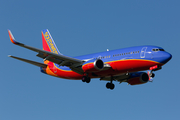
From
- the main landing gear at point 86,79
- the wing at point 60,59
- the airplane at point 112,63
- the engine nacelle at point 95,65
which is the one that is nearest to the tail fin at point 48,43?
the airplane at point 112,63

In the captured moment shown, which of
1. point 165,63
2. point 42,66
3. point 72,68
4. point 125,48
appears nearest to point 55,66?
point 42,66

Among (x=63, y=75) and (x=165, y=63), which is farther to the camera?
(x=63, y=75)

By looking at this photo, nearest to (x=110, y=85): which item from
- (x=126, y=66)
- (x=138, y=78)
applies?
(x=138, y=78)

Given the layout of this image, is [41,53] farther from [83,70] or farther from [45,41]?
[45,41]

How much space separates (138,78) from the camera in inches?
1764

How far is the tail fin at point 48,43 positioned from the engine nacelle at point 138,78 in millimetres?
13153

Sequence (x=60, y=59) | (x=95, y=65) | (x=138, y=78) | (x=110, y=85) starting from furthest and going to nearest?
(x=110, y=85)
(x=138, y=78)
(x=60, y=59)
(x=95, y=65)

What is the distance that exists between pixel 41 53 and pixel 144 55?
1260cm

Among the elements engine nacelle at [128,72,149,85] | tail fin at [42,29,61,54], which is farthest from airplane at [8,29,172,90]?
tail fin at [42,29,61,54]

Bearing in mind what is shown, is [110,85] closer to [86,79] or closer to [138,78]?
[138,78]

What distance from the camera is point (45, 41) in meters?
52.9

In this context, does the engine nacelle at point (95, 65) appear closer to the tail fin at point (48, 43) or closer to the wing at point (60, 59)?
the wing at point (60, 59)

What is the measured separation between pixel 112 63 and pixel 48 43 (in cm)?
1672

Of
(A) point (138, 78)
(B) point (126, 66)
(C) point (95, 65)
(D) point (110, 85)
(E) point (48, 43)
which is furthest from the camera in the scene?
(E) point (48, 43)
